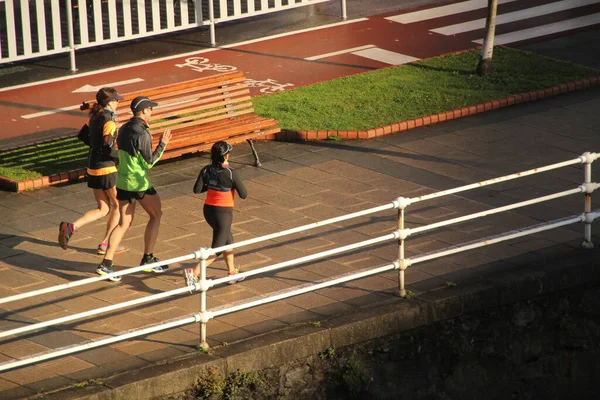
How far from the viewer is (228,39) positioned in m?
20.6

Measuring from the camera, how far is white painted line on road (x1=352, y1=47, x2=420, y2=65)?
1902 cm

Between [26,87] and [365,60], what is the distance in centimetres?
494

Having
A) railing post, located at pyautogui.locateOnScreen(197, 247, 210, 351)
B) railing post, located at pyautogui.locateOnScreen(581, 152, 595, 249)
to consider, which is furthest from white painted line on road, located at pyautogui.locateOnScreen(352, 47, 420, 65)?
railing post, located at pyautogui.locateOnScreen(197, 247, 210, 351)

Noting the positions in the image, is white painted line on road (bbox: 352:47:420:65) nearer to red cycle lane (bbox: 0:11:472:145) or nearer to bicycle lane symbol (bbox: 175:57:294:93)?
red cycle lane (bbox: 0:11:472:145)

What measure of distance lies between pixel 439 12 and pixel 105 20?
5601 millimetres

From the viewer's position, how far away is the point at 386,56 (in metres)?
19.3

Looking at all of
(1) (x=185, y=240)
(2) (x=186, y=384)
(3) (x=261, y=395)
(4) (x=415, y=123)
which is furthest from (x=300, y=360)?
(4) (x=415, y=123)

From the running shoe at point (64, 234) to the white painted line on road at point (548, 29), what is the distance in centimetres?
975

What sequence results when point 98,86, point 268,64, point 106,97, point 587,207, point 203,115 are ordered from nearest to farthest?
point 587,207 → point 106,97 → point 203,115 → point 98,86 → point 268,64

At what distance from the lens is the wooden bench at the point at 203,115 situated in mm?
14414

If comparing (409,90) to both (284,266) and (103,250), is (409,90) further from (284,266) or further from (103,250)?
(284,266)

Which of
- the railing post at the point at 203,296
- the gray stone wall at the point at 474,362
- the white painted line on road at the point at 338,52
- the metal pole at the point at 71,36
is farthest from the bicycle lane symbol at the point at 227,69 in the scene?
the railing post at the point at 203,296

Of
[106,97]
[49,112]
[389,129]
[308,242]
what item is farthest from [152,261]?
[49,112]

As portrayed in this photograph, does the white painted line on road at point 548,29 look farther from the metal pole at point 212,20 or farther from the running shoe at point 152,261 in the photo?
the running shoe at point 152,261
